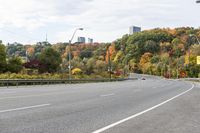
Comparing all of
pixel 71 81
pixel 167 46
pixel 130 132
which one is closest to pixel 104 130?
pixel 130 132

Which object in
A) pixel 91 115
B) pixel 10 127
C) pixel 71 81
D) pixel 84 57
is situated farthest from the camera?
pixel 84 57

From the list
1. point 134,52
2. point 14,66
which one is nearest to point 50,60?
point 14,66

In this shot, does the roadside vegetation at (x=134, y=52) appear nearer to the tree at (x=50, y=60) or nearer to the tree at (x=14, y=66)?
the tree at (x=50, y=60)

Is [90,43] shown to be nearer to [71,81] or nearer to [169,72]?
[169,72]

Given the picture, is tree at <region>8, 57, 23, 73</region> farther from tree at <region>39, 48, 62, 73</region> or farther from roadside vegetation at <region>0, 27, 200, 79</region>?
roadside vegetation at <region>0, 27, 200, 79</region>

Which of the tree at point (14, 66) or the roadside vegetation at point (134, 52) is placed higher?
the roadside vegetation at point (134, 52)

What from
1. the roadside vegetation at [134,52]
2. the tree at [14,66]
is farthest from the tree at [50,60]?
the tree at [14,66]

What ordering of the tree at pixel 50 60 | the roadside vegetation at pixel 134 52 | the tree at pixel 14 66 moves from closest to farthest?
1. the tree at pixel 14 66
2. the tree at pixel 50 60
3. the roadside vegetation at pixel 134 52

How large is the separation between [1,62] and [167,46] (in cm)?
10163

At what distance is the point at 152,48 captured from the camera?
611 feet

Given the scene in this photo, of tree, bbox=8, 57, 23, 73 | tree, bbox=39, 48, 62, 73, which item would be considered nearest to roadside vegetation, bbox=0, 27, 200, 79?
tree, bbox=39, 48, 62, 73

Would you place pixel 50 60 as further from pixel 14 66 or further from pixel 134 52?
pixel 134 52

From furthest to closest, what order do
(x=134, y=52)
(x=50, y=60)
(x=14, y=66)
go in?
(x=134, y=52)
(x=50, y=60)
(x=14, y=66)

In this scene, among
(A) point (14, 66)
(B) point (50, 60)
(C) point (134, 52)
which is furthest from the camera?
(C) point (134, 52)
